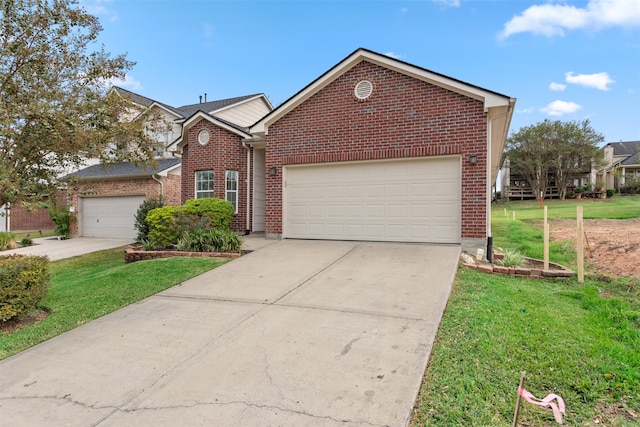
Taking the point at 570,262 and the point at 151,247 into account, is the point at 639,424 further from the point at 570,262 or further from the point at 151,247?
the point at 151,247

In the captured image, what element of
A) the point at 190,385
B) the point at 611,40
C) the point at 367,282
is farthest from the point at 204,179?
the point at 611,40

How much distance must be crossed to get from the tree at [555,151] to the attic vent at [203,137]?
31082mm

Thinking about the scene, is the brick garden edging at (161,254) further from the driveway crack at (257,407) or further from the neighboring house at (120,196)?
the neighboring house at (120,196)

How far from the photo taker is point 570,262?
26.9ft

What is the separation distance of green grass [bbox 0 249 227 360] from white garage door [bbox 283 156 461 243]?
318 centimetres

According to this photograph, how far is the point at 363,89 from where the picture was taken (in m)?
9.42

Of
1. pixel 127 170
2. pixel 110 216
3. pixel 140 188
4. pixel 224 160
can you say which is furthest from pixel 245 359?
pixel 110 216

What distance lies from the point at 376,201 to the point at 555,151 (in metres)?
31.0

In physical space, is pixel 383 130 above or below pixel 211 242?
above

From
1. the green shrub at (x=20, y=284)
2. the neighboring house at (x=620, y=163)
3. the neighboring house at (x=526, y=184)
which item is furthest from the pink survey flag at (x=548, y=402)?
the neighboring house at (x=620, y=163)

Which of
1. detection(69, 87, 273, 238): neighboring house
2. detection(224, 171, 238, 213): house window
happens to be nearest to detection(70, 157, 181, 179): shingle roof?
detection(69, 87, 273, 238): neighboring house

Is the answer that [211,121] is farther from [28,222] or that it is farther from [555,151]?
[555,151]

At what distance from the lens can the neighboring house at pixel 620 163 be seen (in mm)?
34531

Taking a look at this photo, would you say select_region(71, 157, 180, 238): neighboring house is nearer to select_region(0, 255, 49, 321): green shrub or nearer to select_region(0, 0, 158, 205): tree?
select_region(0, 0, 158, 205): tree
